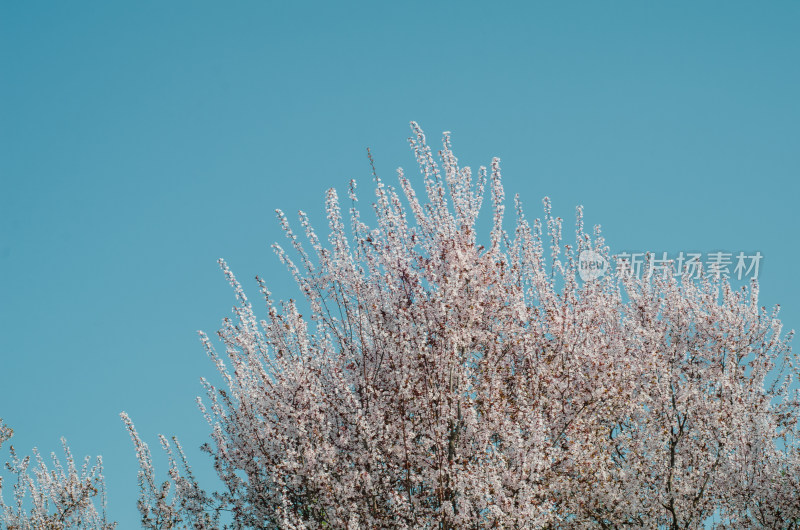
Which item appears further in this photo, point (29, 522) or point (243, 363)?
point (29, 522)

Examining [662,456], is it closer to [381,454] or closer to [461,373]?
[461,373]

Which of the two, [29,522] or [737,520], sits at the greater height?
[29,522]

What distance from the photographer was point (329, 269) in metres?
11.4

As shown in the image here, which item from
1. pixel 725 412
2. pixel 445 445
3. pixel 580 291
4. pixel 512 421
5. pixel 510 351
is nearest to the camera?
pixel 445 445

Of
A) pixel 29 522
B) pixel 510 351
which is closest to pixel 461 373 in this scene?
pixel 510 351

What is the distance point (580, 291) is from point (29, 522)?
13152 millimetres

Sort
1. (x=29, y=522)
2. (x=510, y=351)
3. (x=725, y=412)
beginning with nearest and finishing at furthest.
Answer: (x=725, y=412) → (x=510, y=351) → (x=29, y=522)

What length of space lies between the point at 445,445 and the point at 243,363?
3.95 meters

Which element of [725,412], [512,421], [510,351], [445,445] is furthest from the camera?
[510,351]

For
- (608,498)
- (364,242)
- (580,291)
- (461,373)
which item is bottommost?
(608,498)

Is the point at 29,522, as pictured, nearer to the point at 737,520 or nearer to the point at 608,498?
the point at 608,498

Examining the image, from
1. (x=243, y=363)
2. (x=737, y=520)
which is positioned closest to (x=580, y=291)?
(x=737, y=520)

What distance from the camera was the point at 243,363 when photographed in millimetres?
11906

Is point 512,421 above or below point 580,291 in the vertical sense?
below
